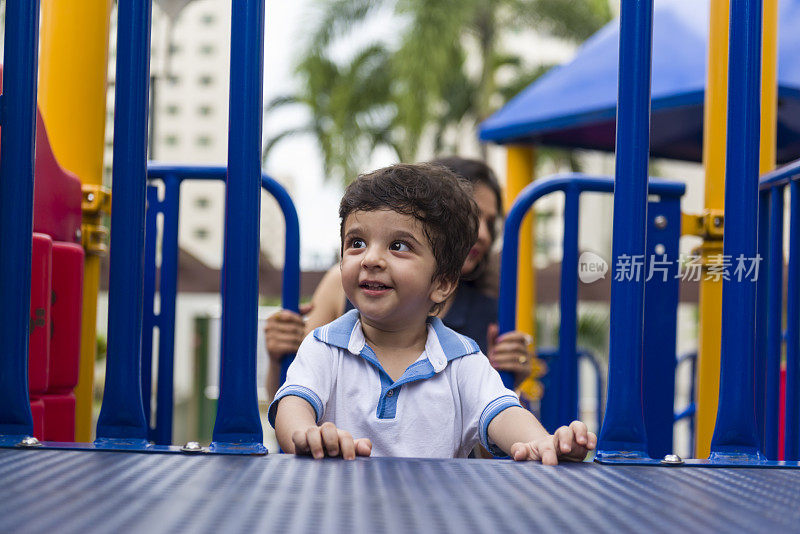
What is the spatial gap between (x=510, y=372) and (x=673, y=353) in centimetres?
37

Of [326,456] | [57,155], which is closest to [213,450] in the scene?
[326,456]

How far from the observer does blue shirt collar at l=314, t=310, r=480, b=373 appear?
1372mm

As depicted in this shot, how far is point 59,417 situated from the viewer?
166 centimetres

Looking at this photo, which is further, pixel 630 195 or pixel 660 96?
pixel 660 96

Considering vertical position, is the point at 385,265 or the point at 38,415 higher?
the point at 385,265

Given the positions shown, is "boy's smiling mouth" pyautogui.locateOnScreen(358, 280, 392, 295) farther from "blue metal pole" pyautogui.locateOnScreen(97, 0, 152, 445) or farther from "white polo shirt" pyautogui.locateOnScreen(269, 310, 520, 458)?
"blue metal pole" pyautogui.locateOnScreen(97, 0, 152, 445)

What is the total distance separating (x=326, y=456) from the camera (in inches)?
43.0

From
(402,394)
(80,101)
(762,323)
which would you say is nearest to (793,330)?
(762,323)

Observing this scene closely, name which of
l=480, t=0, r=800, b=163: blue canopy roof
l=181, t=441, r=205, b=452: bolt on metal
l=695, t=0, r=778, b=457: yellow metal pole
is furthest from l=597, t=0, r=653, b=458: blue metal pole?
l=480, t=0, r=800, b=163: blue canopy roof

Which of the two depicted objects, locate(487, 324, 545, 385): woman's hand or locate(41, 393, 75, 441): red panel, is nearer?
locate(41, 393, 75, 441): red panel

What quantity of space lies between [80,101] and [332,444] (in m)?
1.13

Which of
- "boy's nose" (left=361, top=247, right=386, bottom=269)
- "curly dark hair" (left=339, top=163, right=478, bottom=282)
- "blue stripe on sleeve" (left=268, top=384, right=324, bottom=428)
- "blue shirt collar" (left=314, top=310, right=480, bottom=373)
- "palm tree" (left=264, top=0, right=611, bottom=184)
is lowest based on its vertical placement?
"blue stripe on sleeve" (left=268, top=384, right=324, bottom=428)

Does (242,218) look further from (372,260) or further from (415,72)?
(415,72)

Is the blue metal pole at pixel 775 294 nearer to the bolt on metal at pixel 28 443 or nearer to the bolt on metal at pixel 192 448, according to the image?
the bolt on metal at pixel 192 448
